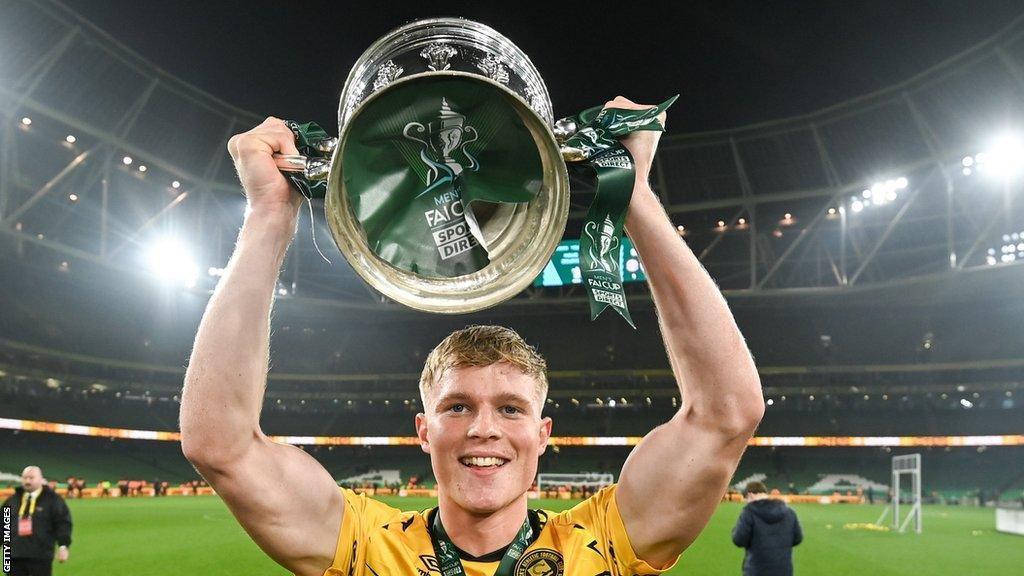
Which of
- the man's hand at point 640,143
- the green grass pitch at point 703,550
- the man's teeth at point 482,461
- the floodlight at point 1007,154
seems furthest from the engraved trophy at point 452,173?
the floodlight at point 1007,154

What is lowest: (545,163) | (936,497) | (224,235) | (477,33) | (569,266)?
(936,497)

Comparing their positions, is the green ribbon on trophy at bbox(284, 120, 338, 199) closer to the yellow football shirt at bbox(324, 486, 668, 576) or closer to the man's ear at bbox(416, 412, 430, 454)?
the man's ear at bbox(416, 412, 430, 454)

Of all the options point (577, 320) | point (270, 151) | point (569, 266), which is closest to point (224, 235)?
point (569, 266)

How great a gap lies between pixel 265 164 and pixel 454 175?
57 cm

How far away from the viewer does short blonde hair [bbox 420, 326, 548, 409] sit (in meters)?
2.15

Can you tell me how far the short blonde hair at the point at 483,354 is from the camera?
215cm

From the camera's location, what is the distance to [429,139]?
66.7 inches

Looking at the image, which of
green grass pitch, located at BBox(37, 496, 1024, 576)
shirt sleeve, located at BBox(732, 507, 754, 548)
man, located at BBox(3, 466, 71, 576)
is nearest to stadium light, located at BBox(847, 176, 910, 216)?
green grass pitch, located at BBox(37, 496, 1024, 576)

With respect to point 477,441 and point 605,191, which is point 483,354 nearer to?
point 477,441

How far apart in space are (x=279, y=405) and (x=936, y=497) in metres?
36.7

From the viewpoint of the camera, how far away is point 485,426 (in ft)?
A: 6.74

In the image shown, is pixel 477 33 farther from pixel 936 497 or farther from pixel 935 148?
pixel 936 497

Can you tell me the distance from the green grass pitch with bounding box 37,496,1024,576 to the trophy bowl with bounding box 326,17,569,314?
11.2 metres

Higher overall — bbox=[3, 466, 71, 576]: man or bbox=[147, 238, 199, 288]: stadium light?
bbox=[147, 238, 199, 288]: stadium light
